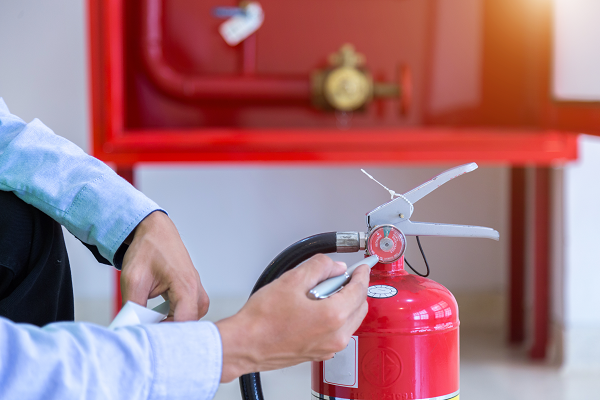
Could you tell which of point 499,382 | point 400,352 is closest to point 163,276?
point 400,352

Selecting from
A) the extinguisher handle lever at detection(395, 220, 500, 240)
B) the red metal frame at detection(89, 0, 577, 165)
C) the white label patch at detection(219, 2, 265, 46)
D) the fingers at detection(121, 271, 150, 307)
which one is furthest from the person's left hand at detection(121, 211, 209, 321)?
the white label patch at detection(219, 2, 265, 46)

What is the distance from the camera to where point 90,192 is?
25.0 inches

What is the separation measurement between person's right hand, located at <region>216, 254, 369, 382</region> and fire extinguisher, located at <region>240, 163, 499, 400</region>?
0.47ft

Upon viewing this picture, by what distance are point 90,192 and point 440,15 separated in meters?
1.37

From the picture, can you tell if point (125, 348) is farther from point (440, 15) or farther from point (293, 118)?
point (440, 15)

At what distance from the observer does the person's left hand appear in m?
0.54

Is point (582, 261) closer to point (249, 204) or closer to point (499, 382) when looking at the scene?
point (499, 382)

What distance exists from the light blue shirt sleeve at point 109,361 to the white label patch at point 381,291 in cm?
23

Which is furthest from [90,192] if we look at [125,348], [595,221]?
[595,221]

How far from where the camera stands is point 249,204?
1674 millimetres

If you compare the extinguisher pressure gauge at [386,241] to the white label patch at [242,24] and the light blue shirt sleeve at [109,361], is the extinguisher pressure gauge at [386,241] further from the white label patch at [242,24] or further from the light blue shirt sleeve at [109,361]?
the white label patch at [242,24]

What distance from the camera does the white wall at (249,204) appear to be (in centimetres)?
162

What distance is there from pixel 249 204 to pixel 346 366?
Result: 110 cm

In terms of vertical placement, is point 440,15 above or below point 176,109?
above
